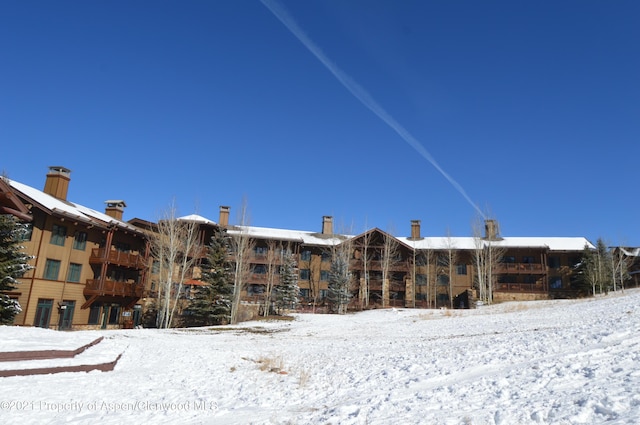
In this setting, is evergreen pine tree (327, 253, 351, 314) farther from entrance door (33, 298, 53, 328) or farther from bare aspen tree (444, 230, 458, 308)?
entrance door (33, 298, 53, 328)

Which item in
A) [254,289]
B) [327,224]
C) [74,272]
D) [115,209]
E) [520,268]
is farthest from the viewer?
[327,224]

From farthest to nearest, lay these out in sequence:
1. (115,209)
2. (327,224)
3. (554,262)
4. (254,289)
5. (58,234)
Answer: (327,224)
(554,262)
(254,289)
(115,209)
(58,234)

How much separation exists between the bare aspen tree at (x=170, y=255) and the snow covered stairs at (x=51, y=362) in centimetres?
2328

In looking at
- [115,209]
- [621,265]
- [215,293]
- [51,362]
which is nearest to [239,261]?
[215,293]

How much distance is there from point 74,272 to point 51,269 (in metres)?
2.27

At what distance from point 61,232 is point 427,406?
32.6 m

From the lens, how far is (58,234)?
31172mm

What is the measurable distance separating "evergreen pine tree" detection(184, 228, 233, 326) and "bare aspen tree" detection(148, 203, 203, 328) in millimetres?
1719

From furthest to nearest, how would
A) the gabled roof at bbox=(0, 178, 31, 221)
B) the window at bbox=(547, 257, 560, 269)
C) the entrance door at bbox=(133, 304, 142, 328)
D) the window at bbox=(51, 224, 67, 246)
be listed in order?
the window at bbox=(547, 257, 560, 269) → the entrance door at bbox=(133, 304, 142, 328) → the window at bbox=(51, 224, 67, 246) → the gabled roof at bbox=(0, 178, 31, 221)

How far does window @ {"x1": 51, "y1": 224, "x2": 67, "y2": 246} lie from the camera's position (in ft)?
101

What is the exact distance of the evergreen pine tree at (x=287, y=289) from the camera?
3991 cm

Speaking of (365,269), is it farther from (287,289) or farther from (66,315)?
(66,315)

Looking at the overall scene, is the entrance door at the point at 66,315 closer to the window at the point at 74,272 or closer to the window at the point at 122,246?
the window at the point at 74,272

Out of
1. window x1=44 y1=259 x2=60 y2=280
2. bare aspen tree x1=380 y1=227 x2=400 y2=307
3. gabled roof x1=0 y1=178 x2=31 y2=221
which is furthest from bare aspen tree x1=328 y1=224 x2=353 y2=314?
gabled roof x1=0 y1=178 x2=31 y2=221
